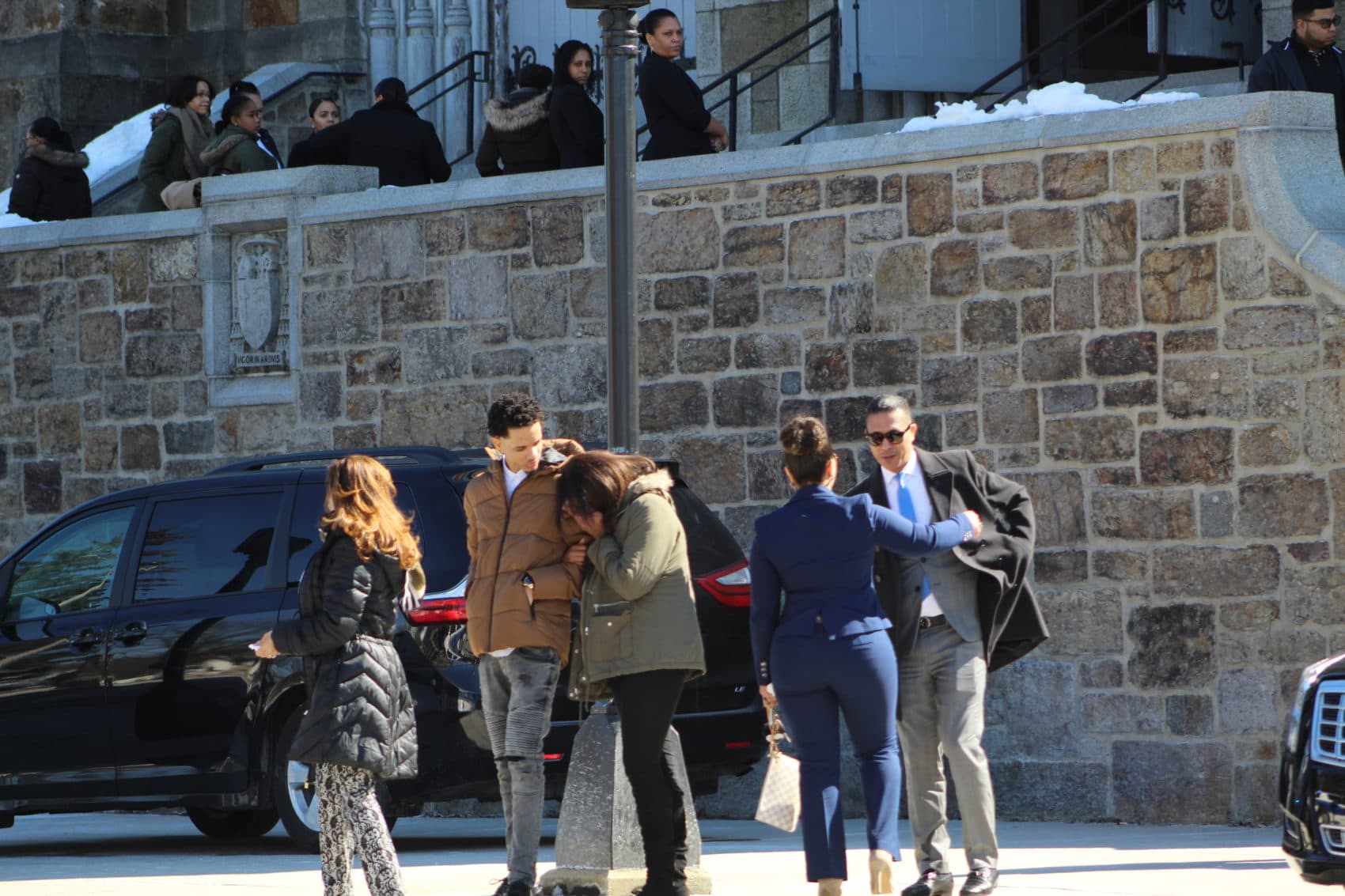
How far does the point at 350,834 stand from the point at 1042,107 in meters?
5.59

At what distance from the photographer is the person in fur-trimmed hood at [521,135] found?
14078 millimetres

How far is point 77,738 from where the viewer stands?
420 inches

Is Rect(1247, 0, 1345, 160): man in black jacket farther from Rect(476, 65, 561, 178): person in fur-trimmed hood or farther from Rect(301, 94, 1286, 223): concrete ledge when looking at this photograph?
Answer: Rect(476, 65, 561, 178): person in fur-trimmed hood

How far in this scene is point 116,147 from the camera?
→ 19.5 meters

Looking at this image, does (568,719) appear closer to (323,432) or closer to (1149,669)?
(1149,669)

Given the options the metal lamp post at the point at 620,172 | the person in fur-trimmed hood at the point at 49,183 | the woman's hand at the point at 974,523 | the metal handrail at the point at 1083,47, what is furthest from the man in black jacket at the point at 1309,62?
the person in fur-trimmed hood at the point at 49,183

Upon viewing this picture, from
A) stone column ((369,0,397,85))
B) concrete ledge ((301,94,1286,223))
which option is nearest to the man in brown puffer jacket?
concrete ledge ((301,94,1286,223))

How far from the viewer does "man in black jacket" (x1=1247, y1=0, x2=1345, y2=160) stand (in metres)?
11.9

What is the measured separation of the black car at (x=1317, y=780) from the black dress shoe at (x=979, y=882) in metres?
1.07

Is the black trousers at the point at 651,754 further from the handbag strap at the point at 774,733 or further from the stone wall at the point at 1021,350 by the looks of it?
the stone wall at the point at 1021,350

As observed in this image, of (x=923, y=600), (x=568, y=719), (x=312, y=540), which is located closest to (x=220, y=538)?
(x=312, y=540)

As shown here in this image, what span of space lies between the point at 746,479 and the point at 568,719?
2.77 metres

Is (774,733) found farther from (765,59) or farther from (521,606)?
(765,59)

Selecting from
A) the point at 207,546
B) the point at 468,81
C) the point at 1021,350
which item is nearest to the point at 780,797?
the point at 207,546
